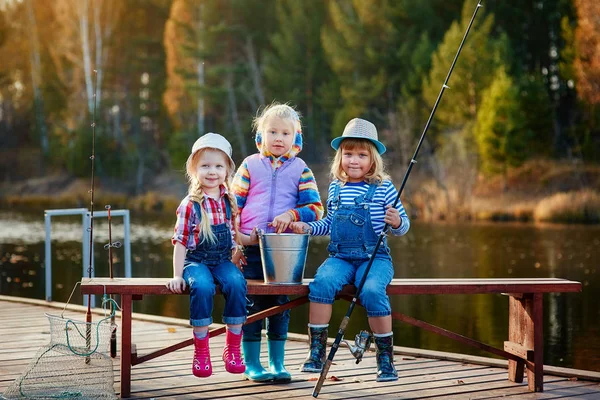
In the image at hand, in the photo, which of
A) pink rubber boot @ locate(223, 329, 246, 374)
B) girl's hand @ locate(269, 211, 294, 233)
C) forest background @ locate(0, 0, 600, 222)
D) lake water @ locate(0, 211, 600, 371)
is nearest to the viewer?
pink rubber boot @ locate(223, 329, 246, 374)

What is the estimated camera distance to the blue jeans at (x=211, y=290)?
417 cm

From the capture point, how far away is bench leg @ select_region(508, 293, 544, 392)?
179 inches

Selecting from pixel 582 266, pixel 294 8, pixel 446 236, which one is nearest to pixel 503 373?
pixel 582 266

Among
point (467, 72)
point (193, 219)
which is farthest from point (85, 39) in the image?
point (193, 219)

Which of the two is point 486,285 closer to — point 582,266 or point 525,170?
point 582,266

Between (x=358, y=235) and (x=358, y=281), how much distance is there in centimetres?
23

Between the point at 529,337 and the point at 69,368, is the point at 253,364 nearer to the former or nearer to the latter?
the point at 69,368

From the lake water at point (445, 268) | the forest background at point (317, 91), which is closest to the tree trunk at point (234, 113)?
the forest background at point (317, 91)

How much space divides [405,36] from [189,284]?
30.0 m

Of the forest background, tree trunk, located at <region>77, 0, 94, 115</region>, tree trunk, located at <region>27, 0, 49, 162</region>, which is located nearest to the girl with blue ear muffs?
the forest background

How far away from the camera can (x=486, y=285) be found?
15.0ft

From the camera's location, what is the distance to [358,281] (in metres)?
4.40

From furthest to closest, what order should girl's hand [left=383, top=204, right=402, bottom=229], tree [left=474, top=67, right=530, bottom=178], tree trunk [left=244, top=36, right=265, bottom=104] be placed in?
tree trunk [left=244, top=36, right=265, bottom=104]
tree [left=474, top=67, right=530, bottom=178]
girl's hand [left=383, top=204, right=402, bottom=229]

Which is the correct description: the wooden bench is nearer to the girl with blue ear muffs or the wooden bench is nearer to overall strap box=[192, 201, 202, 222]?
the girl with blue ear muffs
